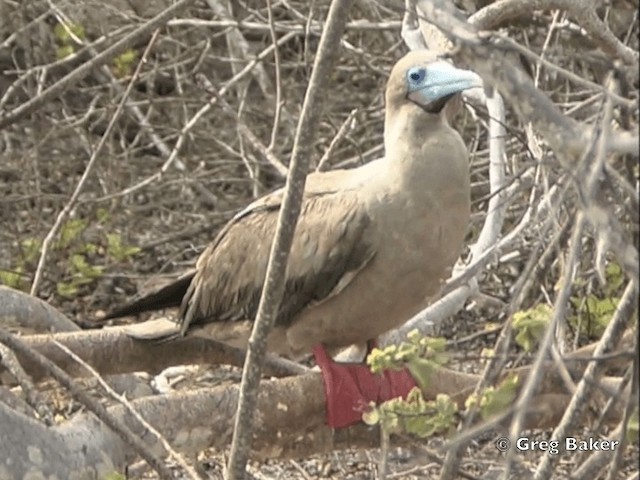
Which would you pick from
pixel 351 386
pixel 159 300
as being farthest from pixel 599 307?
pixel 159 300

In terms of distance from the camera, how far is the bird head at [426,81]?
Result: 13.4 feet

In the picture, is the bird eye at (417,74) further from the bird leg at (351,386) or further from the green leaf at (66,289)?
the green leaf at (66,289)

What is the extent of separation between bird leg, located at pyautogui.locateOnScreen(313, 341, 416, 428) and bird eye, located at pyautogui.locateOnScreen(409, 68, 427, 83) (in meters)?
0.83

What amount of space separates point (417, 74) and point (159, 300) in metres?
1.20

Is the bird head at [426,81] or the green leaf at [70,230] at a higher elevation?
the bird head at [426,81]

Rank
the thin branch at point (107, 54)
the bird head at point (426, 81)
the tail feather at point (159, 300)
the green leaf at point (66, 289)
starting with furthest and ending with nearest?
the green leaf at point (66, 289), the thin branch at point (107, 54), the tail feather at point (159, 300), the bird head at point (426, 81)

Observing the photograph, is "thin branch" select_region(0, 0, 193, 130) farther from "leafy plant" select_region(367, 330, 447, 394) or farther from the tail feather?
"leafy plant" select_region(367, 330, 447, 394)

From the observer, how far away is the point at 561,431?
2453 millimetres

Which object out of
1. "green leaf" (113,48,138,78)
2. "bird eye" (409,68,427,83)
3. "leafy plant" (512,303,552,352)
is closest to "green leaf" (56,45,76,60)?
"green leaf" (113,48,138,78)

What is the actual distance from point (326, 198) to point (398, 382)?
0.59 meters

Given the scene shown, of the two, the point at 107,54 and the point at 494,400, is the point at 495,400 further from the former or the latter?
the point at 107,54

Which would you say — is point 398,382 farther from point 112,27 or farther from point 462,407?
point 112,27

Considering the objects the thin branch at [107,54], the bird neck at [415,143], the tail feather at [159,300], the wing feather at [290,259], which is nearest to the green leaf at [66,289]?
the thin branch at [107,54]

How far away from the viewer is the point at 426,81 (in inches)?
165
